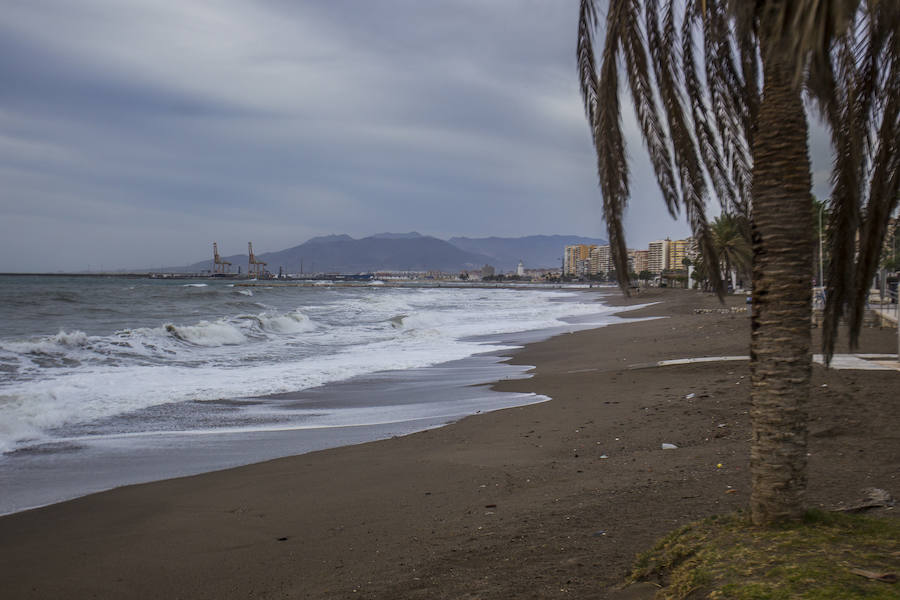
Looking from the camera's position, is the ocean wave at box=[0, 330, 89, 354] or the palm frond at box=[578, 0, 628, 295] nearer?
the palm frond at box=[578, 0, 628, 295]

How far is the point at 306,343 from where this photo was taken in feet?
67.3

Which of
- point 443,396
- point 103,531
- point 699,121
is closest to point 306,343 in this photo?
point 443,396

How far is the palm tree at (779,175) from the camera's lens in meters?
2.67

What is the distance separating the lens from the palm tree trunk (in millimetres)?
2670

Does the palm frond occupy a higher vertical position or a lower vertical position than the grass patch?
higher

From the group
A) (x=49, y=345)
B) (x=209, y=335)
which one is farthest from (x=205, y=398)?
(x=209, y=335)

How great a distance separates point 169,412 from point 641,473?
7120 millimetres

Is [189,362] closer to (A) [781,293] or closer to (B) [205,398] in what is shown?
(B) [205,398]

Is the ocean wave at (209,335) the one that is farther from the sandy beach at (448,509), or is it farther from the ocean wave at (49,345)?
the sandy beach at (448,509)

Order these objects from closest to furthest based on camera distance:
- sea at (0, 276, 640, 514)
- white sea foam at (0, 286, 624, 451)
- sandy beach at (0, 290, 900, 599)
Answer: sandy beach at (0, 290, 900, 599) → sea at (0, 276, 640, 514) → white sea foam at (0, 286, 624, 451)

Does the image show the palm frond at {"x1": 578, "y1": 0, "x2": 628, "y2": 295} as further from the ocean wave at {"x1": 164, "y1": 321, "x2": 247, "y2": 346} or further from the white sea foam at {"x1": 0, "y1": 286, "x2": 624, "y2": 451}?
the ocean wave at {"x1": 164, "y1": 321, "x2": 247, "y2": 346}

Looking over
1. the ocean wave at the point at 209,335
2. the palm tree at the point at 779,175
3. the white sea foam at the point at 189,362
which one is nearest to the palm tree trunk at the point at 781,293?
the palm tree at the point at 779,175

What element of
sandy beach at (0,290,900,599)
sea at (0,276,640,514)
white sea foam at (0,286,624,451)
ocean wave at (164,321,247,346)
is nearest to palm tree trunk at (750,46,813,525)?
sandy beach at (0,290,900,599)

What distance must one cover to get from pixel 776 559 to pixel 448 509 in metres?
2.48
